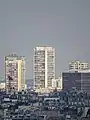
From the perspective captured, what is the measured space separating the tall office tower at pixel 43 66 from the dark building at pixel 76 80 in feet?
9.65

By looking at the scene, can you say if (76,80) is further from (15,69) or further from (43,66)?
(43,66)

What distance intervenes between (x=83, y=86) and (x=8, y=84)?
263 centimetres

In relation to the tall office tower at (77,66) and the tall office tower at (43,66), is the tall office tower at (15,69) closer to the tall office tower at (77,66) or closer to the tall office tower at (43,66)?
the tall office tower at (43,66)

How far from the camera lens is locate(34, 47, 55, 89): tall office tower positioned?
36.7 m

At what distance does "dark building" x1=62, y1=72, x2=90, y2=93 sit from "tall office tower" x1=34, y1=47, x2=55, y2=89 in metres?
2.94

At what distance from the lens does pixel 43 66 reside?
125ft

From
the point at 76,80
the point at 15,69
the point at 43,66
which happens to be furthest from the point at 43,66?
the point at 76,80

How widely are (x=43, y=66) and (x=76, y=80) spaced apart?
5.97 meters

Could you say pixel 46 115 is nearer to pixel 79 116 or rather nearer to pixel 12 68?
pixel 79 116

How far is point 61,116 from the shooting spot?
57.5 feet

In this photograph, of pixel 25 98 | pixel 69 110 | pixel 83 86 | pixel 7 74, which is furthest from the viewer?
pixel 7 74

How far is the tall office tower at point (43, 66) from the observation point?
120 ft

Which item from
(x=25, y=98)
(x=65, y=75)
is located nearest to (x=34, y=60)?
(x=65, y=75)

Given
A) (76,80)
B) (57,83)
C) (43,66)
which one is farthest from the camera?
(43,66)
